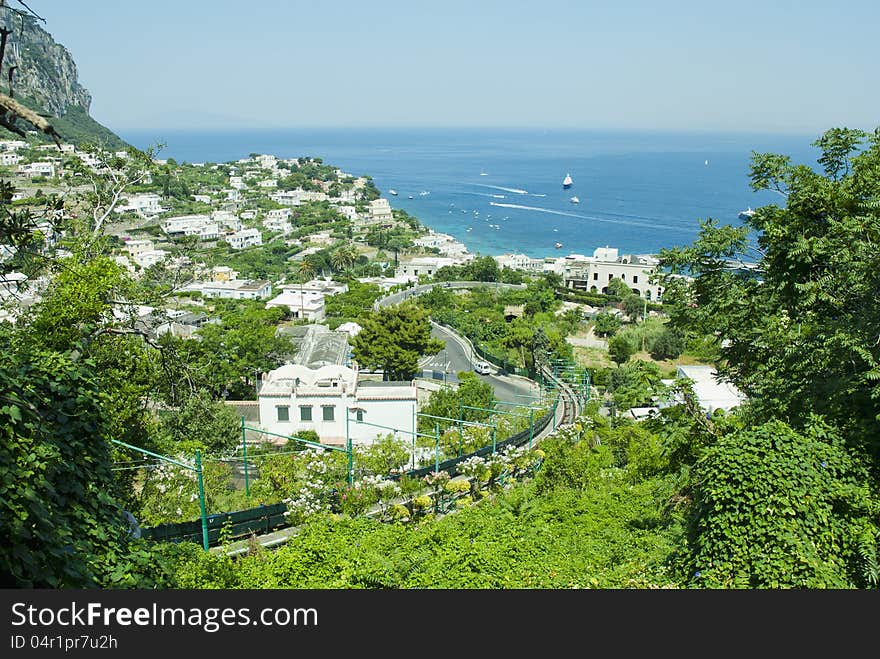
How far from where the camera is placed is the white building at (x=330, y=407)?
591 inches

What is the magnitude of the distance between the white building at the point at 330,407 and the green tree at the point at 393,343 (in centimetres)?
Result: 554

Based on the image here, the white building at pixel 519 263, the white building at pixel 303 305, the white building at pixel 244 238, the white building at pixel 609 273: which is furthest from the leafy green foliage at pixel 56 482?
the white building at pixel 244 238

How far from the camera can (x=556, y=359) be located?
76.7ft

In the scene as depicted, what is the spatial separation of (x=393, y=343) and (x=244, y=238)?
40.0 meters

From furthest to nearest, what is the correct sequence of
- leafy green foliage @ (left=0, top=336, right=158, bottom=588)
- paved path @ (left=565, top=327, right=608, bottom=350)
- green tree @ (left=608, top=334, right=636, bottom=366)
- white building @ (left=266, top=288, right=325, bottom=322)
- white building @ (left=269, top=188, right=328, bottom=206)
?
white building @ (left=269, top=188, right=328, bottom=206) → white building @ (left=266, top=288, right=325, bottom=322) → paved path @ (left=565, top=327, right=608, bottom=350) → green tree @ (left=608, top=334, right=636, bottom=366) → leafy green foliage @ (left=0, top=336, right=158, bottom=588)

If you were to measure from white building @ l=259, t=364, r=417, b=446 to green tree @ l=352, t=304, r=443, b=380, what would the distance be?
554 cm

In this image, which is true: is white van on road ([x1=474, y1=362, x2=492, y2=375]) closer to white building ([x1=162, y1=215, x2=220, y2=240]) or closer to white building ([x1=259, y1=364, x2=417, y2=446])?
white building ([x1=259, y1=364, x2=417, y2=446])

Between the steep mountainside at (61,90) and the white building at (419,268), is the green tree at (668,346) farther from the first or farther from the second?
the steep mountainside at (61,90)

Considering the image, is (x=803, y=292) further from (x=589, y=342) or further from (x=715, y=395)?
(x=589, y=342)

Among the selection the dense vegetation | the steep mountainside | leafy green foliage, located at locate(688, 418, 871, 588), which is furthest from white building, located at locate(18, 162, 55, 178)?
leafy green foliage, located at locate(688, 418, 871, 588)

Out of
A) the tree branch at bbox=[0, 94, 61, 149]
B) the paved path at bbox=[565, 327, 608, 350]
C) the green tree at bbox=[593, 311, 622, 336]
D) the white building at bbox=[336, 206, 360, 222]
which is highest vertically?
the tree branch at bbox=[0, 94, 61, 149]

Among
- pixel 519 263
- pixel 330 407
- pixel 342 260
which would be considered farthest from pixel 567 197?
pixel 330 407

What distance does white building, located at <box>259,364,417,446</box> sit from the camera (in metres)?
15.0

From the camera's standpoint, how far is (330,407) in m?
15.0
